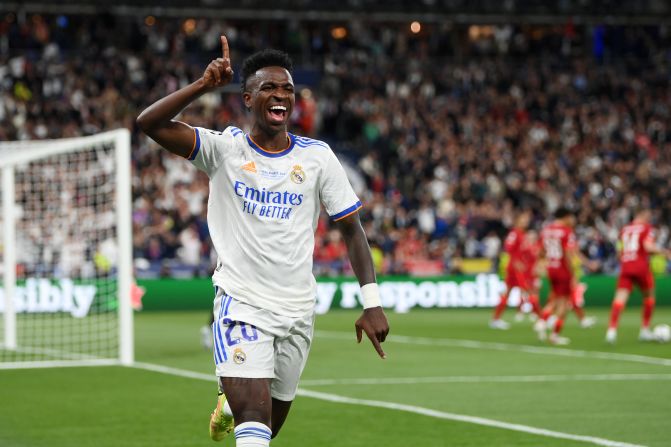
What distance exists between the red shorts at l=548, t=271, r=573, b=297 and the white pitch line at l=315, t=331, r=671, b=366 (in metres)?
1.41

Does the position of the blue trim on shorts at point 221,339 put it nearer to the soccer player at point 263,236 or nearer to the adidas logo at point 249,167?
the soccer player at point 263,236

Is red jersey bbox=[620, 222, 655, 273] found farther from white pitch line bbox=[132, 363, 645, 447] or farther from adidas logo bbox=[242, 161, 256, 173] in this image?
adidas logo bbox=[242, 161, 256, 173]

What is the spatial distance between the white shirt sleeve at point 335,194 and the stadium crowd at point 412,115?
76.6 feet

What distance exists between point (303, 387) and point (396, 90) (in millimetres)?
26450

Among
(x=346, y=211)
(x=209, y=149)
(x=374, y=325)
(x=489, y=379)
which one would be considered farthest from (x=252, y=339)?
(x=489, y=379)

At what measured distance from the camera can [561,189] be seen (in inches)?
1441

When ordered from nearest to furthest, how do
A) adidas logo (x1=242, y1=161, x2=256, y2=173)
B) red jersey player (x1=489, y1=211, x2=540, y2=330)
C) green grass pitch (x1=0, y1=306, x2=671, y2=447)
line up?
1. adidas logo (x1=242, y1=161, x2=256, y2=173)
2. green grass pitch (x1=0, y1=306, x2=671, y2=447)
3. red jersey player (x1=489, y1=211, x2=540, y2=330)

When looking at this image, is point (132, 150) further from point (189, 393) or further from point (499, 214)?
point (189, 393)

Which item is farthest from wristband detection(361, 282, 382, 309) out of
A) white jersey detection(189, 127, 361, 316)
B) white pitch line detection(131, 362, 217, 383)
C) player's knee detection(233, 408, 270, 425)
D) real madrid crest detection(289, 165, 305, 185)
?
white pitch line detection(131, 362, 217, 383)

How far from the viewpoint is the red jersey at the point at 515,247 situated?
79.7 ft

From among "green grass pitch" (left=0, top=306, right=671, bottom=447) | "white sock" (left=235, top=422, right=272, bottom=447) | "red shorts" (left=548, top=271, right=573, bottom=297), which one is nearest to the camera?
"white sock" (left=235, top=422, right=272, bottom=447)

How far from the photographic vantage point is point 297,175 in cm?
654

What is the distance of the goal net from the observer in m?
18.9

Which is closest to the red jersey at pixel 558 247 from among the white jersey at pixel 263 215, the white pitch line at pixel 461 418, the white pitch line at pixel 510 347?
the white pitch line at pixel 510 347
